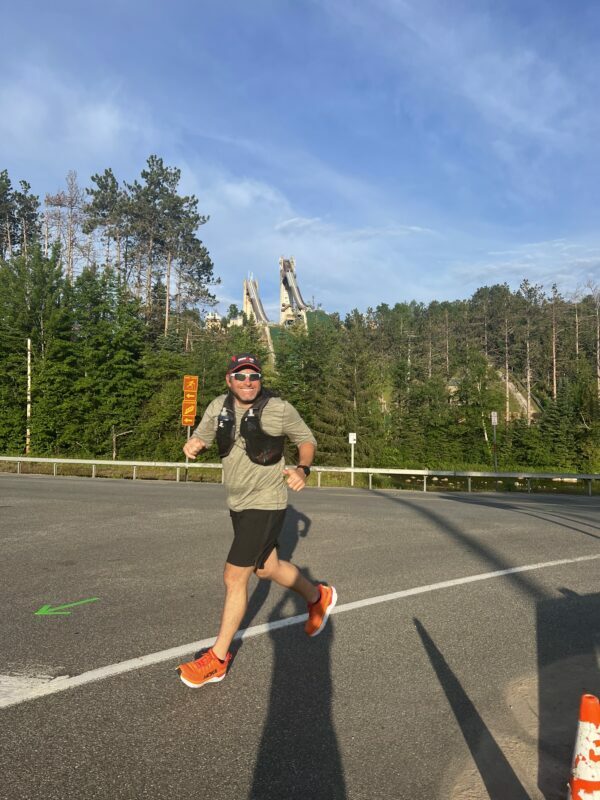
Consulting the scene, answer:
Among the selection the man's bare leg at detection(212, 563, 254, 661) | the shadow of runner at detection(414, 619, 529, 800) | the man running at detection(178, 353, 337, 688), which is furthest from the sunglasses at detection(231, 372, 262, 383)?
the shadow of runner at detection(414, 619, 529, 800)

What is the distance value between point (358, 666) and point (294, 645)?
550 mm

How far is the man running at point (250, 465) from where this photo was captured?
3.94 metres

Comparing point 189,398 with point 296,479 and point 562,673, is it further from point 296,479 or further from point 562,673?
point 562,673

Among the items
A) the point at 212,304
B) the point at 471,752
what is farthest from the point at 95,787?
the point at 212,304

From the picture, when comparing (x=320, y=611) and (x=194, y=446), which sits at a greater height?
(x=194, y=446)

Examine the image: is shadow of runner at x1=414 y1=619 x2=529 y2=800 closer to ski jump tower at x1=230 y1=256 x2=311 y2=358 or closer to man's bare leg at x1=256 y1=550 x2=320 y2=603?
man's bare leg at x1=256 y1=550 x2=320 y2=603

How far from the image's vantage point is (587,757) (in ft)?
7.68

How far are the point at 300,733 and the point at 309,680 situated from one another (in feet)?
2.20

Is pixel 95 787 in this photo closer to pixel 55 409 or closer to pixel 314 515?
pixel 314 515

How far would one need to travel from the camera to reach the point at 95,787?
101 inches

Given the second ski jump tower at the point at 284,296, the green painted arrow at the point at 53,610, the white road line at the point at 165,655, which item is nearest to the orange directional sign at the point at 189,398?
the green painted arrow at the point at 53,610

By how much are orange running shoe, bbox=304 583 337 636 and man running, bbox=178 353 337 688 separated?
1.67 feet

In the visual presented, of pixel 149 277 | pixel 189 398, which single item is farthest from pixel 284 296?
pixel 189 398

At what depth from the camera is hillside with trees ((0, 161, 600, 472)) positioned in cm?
3900
